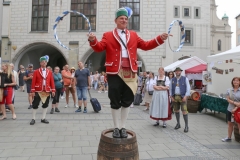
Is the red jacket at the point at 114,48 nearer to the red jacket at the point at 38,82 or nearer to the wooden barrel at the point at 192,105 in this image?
the red jacket at the point at 38,82

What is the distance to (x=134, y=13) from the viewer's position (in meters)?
21.0

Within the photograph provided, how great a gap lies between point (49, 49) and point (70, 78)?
59.8 feet

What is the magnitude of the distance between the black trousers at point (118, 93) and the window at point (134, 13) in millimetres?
18465

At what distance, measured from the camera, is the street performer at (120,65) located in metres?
3.18

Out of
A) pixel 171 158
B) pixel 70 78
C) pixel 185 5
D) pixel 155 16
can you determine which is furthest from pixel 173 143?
pixel 185 5

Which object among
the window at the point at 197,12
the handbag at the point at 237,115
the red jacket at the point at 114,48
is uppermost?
the window at the point at 197,12

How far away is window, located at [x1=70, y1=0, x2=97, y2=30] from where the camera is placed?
21.1m

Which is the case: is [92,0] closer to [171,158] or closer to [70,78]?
[70,78]

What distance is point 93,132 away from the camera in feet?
18.4

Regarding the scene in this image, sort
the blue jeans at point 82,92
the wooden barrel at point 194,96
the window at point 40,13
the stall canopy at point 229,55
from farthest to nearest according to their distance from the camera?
1. the window at point 40,13
2. the wooden barrel at point 194,96
3. the blue jeans at point 82,92
4. the stall canopy at point 229,55

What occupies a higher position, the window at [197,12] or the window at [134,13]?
the window at [197,12]

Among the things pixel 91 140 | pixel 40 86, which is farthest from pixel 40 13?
pixel 91 140

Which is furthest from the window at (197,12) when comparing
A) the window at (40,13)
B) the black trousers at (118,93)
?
the black trousers at (118,93)

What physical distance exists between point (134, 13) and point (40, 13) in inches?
370
